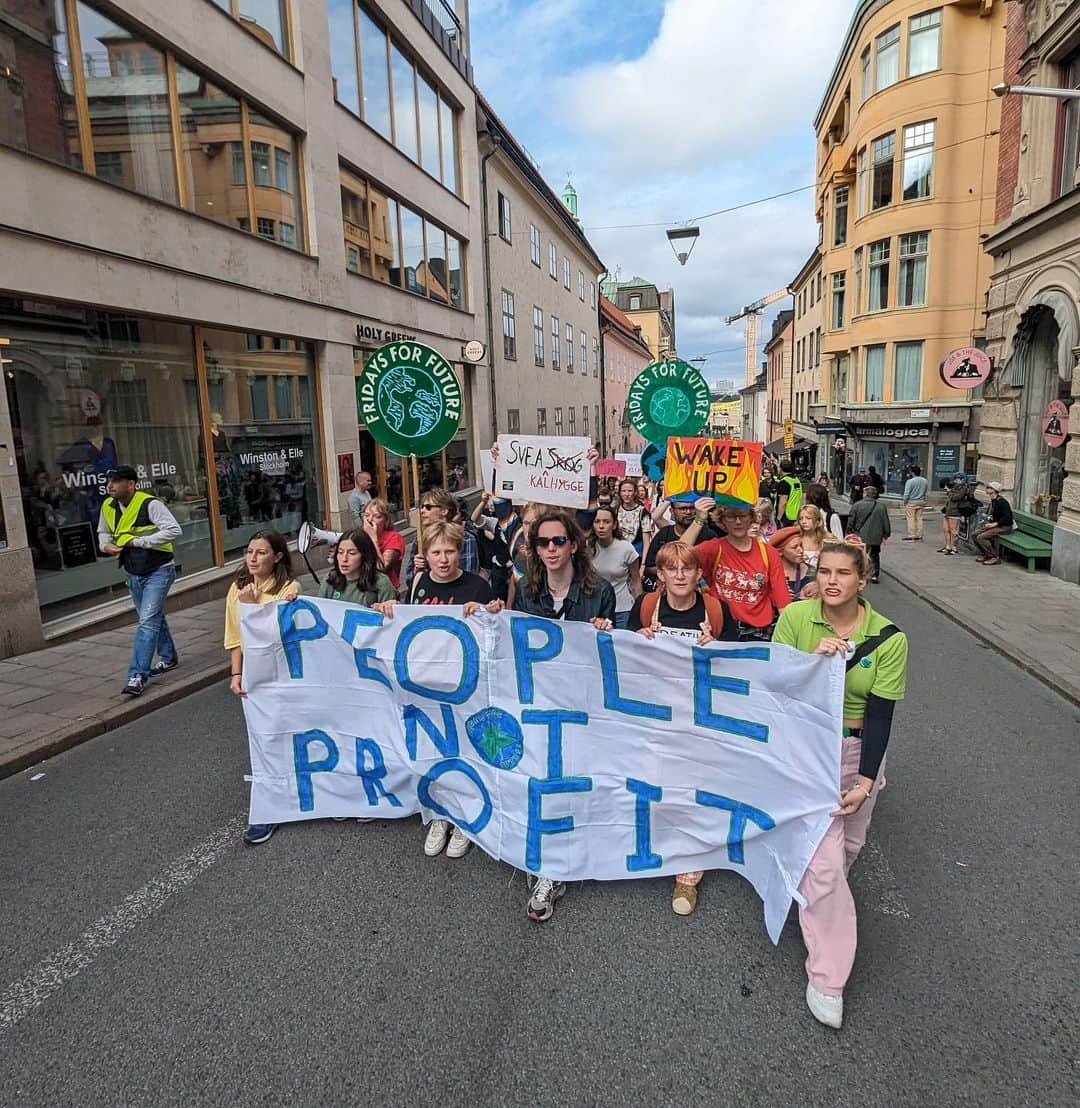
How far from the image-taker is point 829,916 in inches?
115

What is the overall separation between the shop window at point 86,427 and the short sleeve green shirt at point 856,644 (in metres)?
8.24

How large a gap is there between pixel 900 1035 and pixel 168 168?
11966 millimetres

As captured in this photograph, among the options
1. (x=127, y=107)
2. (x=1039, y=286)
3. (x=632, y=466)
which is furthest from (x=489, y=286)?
(x=1039, y=286)

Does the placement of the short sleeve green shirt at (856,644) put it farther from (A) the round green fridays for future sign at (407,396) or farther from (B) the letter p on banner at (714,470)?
(A) the round green fridays for future sign at (407,396)

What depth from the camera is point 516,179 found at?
25.2 m

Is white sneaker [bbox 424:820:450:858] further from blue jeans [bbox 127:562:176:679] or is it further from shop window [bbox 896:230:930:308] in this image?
shop window [bbox 896:230:930:308]

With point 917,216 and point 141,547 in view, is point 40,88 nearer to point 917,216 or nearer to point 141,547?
point 141,547

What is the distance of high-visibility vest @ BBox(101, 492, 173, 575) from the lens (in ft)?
22.4

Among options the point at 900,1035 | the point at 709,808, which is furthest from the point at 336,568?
the point at 900,1035

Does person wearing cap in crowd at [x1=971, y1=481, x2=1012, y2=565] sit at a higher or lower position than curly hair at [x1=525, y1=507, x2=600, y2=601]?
lower

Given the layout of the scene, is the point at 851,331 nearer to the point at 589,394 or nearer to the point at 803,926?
the point at 589,394

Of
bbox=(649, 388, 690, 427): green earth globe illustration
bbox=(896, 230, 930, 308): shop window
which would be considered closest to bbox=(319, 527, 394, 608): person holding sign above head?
bbox=(649, 388, 690, 427): green earth globe illustration

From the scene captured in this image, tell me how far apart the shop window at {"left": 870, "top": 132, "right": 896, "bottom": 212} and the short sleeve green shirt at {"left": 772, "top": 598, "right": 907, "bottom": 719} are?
86.2 feet

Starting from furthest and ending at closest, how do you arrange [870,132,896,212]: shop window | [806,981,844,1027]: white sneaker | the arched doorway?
1. [870,132,896,212]: shop window
2. the arched doorway
3. [806,981,844,1027]: white sneaker
